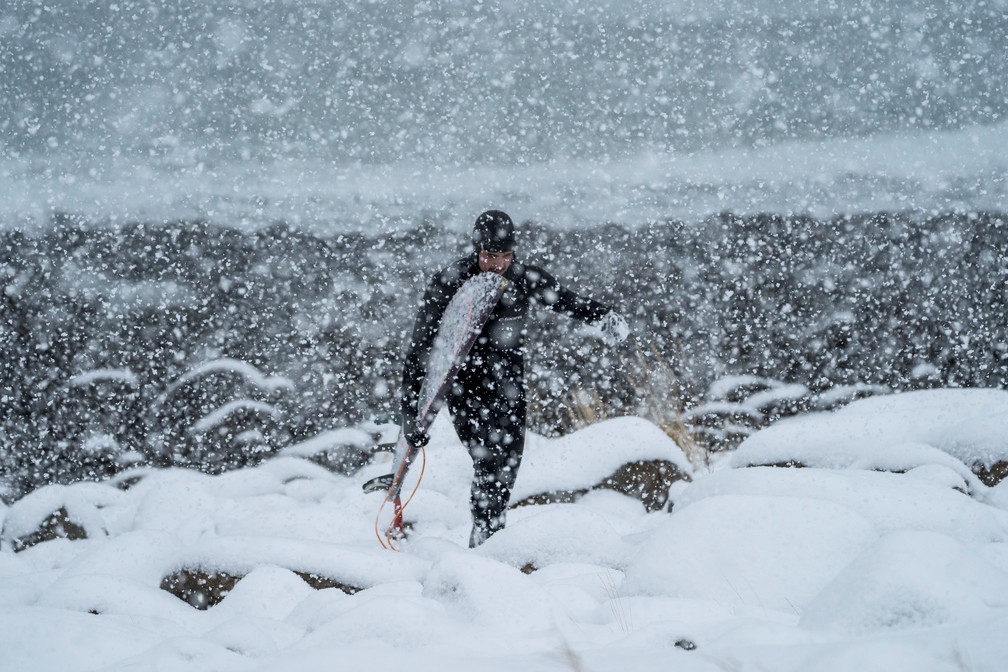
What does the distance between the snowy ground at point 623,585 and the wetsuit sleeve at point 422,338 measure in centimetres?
71

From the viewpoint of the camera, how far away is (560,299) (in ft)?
12.0

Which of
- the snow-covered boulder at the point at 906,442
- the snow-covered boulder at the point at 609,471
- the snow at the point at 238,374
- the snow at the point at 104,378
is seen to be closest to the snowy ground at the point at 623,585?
the snow-covered boulder at the point at 906,442

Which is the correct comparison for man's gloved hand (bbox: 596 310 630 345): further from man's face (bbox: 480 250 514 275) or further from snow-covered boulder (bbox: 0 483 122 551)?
snow-covered boulder (bbox: 0 483 122 551)

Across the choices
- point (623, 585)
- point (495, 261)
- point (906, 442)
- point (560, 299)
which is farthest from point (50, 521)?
point (906, 442)

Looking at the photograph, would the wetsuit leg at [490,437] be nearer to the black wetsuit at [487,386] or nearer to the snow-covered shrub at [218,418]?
the black wetsuit at [487,386]

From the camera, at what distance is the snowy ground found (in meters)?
1.20

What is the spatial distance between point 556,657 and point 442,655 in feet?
0.68

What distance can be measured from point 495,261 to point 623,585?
178 centimetres

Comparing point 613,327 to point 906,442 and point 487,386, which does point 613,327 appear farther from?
point 906,442

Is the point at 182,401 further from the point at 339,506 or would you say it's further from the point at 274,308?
the point at 339,506

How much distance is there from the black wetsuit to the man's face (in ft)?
0.20

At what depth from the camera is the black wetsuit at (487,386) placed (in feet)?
11.1

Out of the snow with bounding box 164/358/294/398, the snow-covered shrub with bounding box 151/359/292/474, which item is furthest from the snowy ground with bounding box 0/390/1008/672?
the snow with bounding box 164/358/294/398

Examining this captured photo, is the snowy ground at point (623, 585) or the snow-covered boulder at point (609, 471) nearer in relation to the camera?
the snowy ground at point (623, 585)
